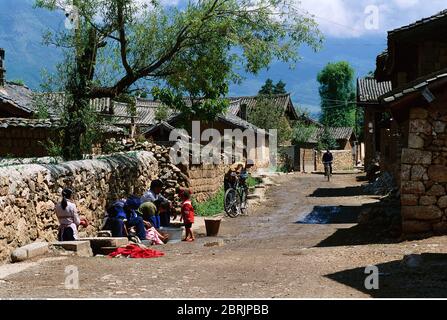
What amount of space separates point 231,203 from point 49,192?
801 cm

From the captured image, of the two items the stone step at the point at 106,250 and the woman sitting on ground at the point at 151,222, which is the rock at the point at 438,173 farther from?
the stone step at the point at 106,250

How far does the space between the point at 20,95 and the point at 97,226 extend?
1532 centimetres

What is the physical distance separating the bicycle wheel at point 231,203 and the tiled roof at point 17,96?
8225 mm

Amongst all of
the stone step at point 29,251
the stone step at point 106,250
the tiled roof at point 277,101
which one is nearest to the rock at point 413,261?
the stone step at point 106,250

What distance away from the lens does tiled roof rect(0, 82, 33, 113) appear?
2279cm

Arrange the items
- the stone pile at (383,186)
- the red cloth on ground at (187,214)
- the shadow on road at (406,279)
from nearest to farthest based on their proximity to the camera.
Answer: the shadow on road at (406,279), the red cloth on ground at (187,214), the stone pile at (383,186)

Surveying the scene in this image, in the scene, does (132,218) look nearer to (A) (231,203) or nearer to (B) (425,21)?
(A) (231,203)

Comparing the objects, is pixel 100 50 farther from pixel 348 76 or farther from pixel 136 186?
pixel 348 76

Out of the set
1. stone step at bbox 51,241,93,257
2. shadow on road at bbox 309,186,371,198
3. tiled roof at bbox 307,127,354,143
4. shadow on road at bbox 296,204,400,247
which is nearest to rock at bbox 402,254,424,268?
shadow on road at bbox 296,204,400,247

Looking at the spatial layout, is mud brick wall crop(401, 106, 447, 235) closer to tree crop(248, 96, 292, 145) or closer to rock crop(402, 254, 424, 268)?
rock crop(402, 254, 424, 268)

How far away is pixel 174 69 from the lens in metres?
16.5

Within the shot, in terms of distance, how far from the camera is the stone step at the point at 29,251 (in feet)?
28.3

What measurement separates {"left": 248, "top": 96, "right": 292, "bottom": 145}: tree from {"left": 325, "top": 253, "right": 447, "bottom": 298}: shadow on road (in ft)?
126

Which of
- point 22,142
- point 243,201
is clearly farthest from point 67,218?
point 22,142
